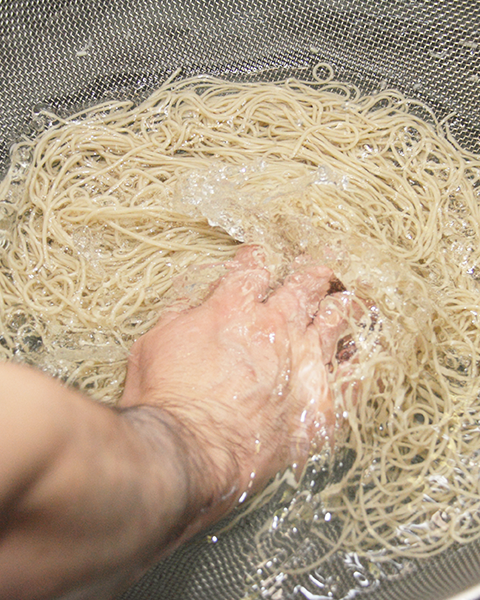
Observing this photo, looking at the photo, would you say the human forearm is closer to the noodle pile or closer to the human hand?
the human hand

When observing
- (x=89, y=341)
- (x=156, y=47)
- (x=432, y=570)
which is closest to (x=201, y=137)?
(x=156, y=47)

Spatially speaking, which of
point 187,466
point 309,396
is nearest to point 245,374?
point 309,396

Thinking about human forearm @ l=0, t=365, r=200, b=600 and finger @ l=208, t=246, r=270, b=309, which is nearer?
human forearm @ l=0, t=365, r=200, b=600

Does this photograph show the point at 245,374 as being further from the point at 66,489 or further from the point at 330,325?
the point at 66,489

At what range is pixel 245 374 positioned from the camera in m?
1.13

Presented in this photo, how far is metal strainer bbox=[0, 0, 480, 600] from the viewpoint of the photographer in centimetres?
170

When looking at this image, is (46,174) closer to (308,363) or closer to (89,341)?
(89,341)

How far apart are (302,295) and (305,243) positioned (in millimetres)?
180

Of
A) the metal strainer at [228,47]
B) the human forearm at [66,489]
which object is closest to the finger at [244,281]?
the human forearm at [66,489]

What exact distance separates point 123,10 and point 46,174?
0.68m

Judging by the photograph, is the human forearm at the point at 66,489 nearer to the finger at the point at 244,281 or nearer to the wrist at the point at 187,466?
the wrist at the point at 187,466

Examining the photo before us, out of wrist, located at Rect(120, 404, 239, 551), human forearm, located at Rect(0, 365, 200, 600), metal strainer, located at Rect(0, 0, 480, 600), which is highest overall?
metal strainer, located at Rect(0, 0, 480, 600)

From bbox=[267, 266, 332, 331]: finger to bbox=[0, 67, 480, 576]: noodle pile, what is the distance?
46 mm

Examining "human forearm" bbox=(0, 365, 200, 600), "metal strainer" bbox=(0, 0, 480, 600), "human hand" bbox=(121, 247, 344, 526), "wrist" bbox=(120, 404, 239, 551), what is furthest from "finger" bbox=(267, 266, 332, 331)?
"metal strainer" bbox=(0, 0, 480, 600)
